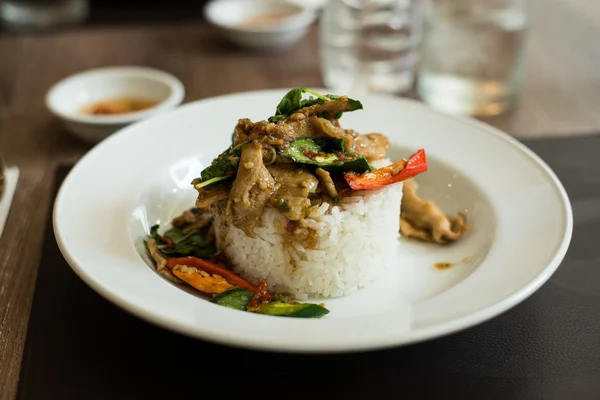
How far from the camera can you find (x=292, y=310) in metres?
2.08

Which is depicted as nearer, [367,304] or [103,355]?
[103,355]

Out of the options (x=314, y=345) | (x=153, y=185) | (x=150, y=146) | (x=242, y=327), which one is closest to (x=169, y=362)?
(x=242, y=327)

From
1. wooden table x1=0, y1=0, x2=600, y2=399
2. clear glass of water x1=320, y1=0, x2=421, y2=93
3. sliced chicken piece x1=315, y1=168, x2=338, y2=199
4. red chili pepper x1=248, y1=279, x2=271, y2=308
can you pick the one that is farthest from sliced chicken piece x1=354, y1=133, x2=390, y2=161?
clear glass of water x1=320, y1=0, x2=421, y2=93

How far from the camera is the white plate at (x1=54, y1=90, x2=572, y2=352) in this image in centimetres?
171

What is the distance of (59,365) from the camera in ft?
6.24

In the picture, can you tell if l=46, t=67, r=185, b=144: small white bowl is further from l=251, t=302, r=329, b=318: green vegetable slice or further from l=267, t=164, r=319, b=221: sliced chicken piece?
l=251, t=302, r=329, b=318: green vegetable slice

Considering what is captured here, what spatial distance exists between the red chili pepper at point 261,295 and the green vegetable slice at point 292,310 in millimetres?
40

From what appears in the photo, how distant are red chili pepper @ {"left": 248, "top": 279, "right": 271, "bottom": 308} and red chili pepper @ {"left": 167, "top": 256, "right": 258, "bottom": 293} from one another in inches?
1.2

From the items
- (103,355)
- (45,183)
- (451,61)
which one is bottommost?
(45,183)

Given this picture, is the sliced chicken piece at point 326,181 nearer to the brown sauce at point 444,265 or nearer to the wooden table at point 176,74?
the brown sauce at point 444,265

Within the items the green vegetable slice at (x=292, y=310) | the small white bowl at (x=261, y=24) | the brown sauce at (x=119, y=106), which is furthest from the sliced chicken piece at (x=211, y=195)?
the small white bowl at (x=261, y=24)

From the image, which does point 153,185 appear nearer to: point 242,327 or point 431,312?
point 242,327

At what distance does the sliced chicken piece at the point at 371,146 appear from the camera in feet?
7.78

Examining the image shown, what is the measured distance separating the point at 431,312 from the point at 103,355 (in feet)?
2.99
